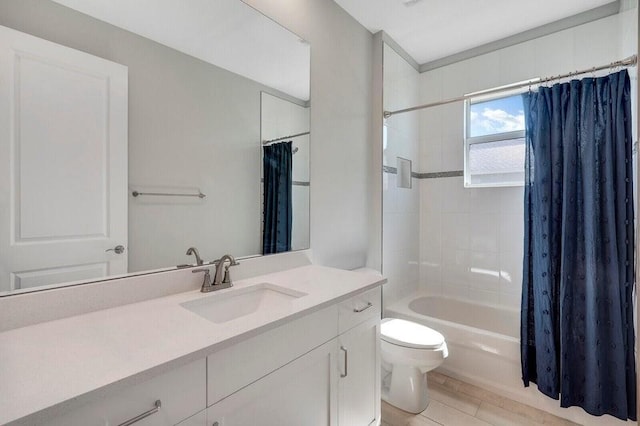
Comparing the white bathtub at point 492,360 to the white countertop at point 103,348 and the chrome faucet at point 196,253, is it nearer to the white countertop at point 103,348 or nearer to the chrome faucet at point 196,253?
the white countertop at point 103,348

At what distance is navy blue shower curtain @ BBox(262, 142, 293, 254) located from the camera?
61.5 inches

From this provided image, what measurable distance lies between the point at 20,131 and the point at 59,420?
2.57 feet

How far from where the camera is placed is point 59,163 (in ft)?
2.99

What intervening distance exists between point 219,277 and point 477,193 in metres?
2.33

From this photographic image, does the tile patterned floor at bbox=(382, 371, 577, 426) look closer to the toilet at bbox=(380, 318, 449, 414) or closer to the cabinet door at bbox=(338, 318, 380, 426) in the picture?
the toilet at bbox=(380, 318, 449, 414)

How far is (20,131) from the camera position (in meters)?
0.85

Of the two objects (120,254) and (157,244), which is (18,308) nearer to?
(120,254)

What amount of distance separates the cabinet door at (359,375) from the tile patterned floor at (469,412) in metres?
0.42

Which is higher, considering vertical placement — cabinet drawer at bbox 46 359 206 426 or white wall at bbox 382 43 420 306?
white wall at bbox 382 43 420 306

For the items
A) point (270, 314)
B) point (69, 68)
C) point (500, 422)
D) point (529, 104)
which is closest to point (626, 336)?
point (500, 422)

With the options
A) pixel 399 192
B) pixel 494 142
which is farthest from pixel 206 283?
pixel 494 142

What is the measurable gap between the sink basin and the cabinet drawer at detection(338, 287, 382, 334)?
0.19m

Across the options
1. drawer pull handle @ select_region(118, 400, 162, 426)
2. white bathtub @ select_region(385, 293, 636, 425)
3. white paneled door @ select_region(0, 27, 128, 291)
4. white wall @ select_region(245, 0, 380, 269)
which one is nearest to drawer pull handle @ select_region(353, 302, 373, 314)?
white wall @ select_region(245, 0, 380, 269)

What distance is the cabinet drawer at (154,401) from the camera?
0.57 meters
